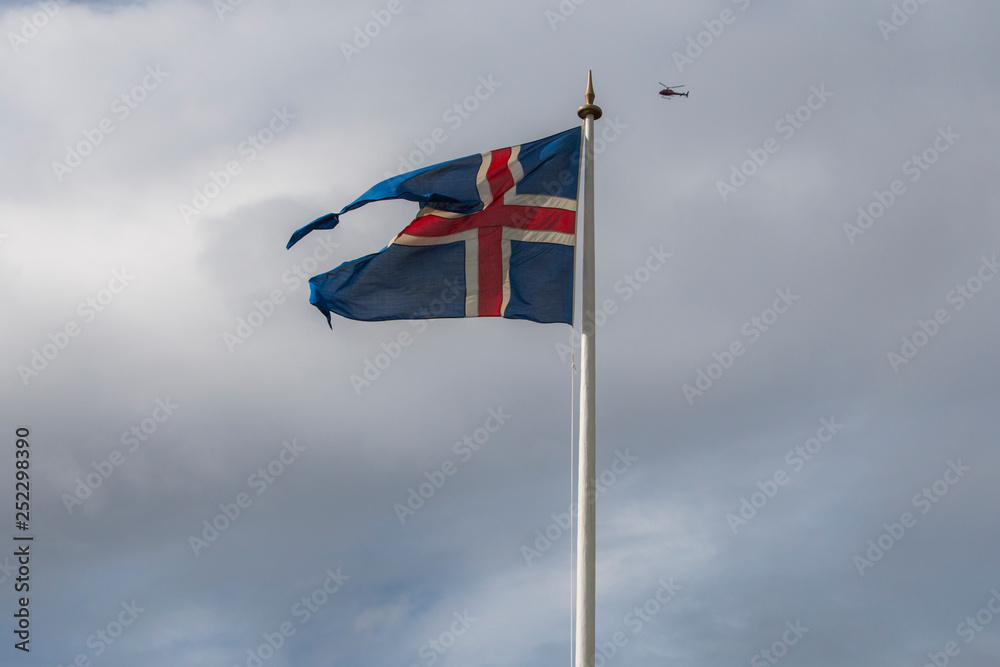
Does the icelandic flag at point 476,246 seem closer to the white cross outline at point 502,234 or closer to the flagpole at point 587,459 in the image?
the white cross outline at point 502,234

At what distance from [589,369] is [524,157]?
5.47m

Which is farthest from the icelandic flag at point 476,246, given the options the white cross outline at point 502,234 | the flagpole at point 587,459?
the flagpole at point 587,459

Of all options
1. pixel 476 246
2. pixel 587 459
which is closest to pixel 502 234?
pixel 476 246

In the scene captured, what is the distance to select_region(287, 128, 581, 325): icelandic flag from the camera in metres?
23.9

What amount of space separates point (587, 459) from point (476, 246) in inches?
228

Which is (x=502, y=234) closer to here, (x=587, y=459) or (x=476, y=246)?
(x=476, y=246)

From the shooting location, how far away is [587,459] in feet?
69.7

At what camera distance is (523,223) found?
79.8ft

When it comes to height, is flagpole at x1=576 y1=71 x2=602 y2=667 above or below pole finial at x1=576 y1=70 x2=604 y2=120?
below

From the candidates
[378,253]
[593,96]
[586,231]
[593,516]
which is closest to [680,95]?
[593,96]

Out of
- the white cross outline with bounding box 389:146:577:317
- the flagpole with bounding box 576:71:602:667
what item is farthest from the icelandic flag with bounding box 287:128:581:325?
the flagpole with bounding box 576:71:602:667

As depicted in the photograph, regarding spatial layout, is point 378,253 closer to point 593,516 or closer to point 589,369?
point 589,369

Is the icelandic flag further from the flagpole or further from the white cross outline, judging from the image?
the flagpole

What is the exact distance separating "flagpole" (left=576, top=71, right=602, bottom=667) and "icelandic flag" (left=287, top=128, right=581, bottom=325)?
4.18 feet
